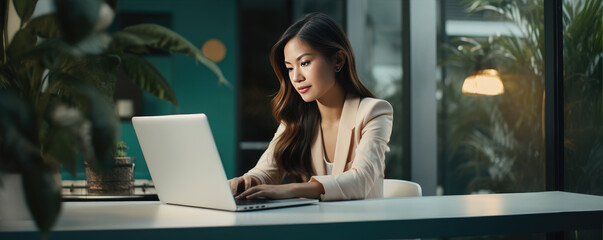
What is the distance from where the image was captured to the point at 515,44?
2.53 meters

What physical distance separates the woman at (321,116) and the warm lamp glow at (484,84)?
83 cm

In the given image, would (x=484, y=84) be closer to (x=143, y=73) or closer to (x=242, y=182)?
(x=242, y=182)

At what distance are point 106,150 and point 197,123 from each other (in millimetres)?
355

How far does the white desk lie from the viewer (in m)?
1.08

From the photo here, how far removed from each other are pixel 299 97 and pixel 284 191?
2.66ft

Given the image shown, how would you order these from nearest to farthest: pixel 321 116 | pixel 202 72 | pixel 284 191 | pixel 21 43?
pixel 21 43 < pixel 284 191 < pixel 321 116 < pixel 202 72

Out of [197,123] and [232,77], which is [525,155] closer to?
[197,123]

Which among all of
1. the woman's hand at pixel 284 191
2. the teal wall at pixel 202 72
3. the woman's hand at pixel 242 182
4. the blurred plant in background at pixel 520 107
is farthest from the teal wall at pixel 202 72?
the woman's hand at pixel 284 191

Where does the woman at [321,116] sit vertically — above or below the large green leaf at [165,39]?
below

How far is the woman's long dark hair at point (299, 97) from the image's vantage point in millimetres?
2113

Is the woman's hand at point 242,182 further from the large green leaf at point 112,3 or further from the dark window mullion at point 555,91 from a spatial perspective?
the dark window mullion at point 555,91

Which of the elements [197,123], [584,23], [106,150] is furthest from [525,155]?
[106,150]

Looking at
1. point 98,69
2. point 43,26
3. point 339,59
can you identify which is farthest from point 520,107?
point 43,26

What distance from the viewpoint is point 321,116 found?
2.28 metres
